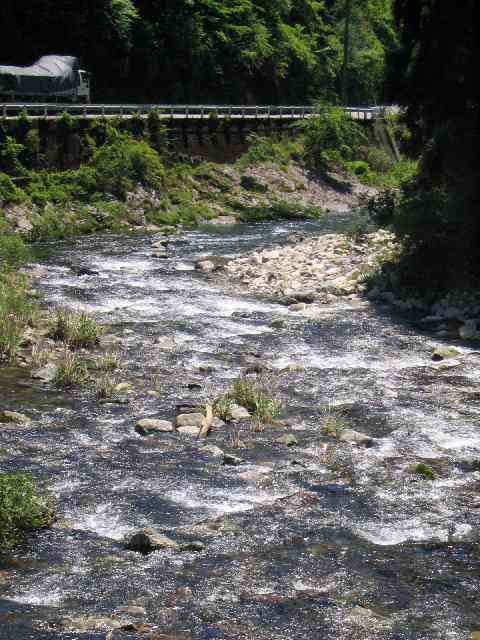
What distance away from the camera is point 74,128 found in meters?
40.7

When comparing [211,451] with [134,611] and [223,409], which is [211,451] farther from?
[134,611]

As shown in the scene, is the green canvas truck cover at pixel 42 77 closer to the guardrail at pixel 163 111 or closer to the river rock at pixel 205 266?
the guardrail at pixel 163 111

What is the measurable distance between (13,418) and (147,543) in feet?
16.3

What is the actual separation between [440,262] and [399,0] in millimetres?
7152

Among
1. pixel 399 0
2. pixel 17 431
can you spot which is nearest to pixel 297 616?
pixel 17 431

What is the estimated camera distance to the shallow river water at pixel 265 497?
31.6ft

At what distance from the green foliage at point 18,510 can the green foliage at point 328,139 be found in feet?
138

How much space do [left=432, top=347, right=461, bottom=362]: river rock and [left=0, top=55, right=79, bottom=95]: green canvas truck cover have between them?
97.8 feet

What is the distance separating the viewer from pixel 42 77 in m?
44.5

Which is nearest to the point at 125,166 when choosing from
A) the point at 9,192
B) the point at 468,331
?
the point at 9,192

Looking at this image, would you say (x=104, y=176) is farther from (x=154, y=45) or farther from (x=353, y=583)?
(x=353, y=583)

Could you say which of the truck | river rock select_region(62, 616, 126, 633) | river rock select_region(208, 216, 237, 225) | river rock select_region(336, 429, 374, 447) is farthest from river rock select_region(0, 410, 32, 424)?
the truck

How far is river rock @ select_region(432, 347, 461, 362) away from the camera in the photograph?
19516 millimetres

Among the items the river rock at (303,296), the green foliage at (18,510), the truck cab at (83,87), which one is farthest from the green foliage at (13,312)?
the truck cab at (83,87)
